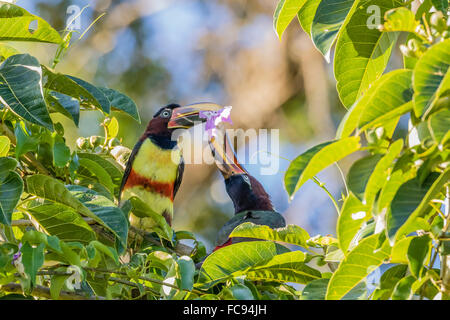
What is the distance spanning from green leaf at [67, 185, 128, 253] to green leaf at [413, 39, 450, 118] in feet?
2.42

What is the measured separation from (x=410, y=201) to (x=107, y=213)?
0.71 meters

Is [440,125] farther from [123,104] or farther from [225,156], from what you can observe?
[225,156]

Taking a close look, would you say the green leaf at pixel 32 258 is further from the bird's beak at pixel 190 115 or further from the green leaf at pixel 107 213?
the bird's beak at pixel 190 115

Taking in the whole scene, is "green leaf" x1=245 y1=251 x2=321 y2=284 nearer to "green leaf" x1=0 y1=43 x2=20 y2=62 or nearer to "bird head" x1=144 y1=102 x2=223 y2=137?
"green leaf" x1=0 y1=43 x2=20 y2=62

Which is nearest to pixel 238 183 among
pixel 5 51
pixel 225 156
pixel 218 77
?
pixel 225 156

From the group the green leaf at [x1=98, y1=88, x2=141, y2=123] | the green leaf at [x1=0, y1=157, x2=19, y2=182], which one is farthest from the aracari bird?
the green leaf at [x1=0, y1=157, x2=19, y2=182]

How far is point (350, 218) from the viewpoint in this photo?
1227mm

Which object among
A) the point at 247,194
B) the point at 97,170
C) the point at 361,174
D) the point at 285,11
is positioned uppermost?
the point at 285,11

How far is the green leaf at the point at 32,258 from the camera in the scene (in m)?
1.28

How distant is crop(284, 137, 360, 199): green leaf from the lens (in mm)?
1138

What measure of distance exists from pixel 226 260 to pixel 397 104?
595mm

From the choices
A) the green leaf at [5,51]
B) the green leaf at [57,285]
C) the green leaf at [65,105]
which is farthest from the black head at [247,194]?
the green leaf at [57,285]

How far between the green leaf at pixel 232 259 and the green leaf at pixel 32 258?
389mm

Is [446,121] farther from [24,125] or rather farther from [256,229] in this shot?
[24,125]
